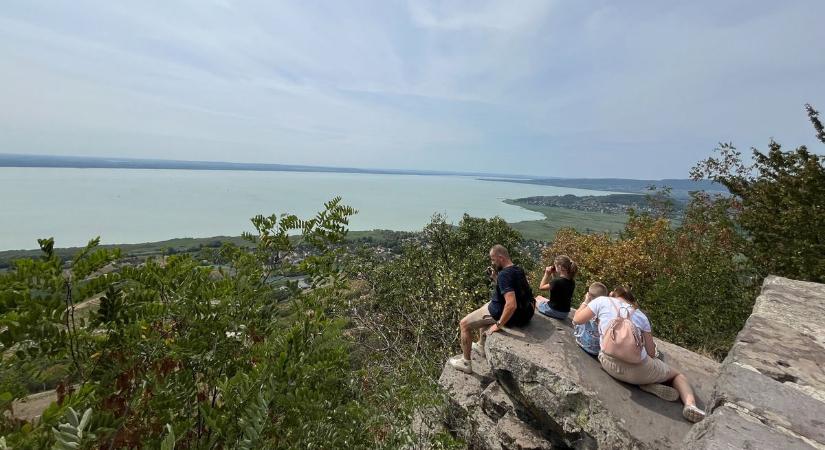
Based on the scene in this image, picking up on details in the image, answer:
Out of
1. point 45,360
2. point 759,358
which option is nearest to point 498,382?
point 759,358

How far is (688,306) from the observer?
12.9 metres

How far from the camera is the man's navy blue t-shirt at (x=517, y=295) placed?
668 cm

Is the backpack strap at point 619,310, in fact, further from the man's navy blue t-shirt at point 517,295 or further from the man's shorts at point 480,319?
the man's shorts at point 480,319

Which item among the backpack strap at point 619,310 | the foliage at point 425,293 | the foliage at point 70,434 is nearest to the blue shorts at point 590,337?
the backpack strap at point 619,310

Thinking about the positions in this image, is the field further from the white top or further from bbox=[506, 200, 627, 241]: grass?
the white top

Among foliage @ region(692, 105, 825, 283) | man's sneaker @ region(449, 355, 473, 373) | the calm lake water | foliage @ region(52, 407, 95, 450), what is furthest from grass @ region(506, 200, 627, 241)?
foliage @ region(52, 407, 95, 450)

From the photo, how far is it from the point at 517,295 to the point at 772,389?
13.3ft

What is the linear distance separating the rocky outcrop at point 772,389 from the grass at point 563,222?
88.7 meters

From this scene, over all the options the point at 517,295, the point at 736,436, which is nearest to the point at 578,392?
the point at 517,295

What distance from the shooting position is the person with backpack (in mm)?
5461

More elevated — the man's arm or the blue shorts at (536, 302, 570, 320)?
the man's arm

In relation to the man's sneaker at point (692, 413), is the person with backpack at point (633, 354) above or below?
above

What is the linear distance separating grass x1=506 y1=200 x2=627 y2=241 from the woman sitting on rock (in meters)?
85.3

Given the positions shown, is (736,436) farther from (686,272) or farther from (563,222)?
(563,222)
